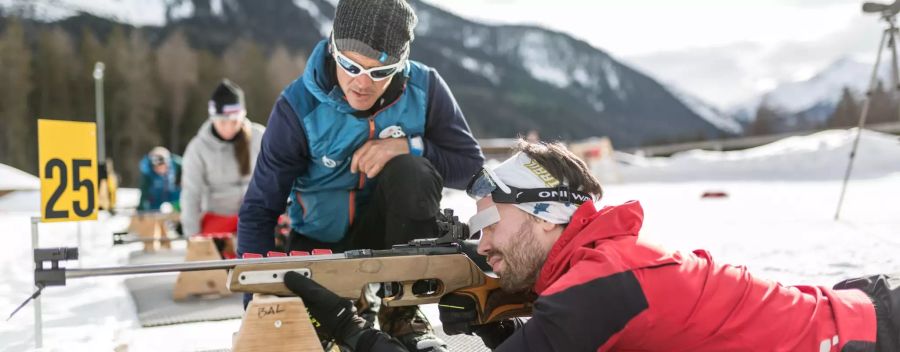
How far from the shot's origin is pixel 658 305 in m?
1.41

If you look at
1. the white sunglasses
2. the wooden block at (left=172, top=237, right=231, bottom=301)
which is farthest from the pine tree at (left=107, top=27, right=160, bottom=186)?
the white sunglasses

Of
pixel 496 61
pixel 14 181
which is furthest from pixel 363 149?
pixel 496 61

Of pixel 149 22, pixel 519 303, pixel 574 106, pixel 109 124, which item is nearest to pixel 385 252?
pixel 519 303

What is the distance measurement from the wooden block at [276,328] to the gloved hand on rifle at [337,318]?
1.5 inches

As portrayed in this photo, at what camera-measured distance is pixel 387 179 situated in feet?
7.31

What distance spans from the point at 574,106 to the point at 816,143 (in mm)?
89049

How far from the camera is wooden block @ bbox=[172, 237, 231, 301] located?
4023 millimetres

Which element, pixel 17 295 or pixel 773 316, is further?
pixel 17 295

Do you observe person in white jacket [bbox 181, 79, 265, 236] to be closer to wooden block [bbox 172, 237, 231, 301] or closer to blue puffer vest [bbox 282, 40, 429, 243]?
wooden block [bbox 172, 237, 231, 301]

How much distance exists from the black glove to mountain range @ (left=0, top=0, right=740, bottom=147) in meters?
22.9

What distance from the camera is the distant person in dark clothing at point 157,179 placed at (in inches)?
A: 319

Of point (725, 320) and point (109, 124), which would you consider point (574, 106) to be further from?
point (725, 320)

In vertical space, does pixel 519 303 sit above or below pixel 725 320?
below

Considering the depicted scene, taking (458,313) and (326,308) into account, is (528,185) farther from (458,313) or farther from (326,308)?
(326,308)
